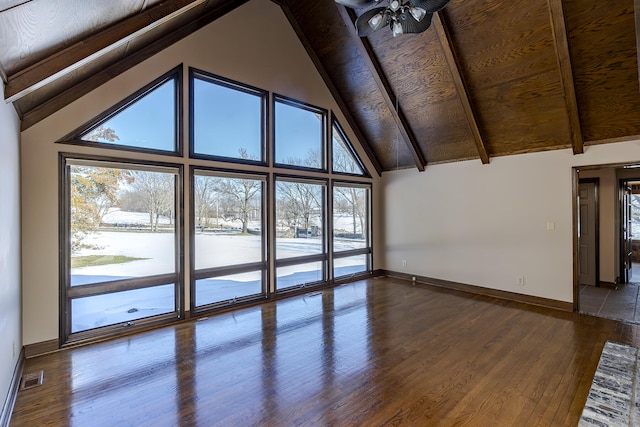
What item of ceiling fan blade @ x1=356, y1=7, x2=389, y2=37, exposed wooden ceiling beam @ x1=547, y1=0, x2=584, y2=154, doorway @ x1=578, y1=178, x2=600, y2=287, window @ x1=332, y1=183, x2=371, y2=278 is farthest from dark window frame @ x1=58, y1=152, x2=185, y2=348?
doorway @ x1=578, y1=178, x2=600, y2=287

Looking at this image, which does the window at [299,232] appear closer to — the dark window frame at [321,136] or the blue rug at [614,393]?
the dark window frame at [321,136]

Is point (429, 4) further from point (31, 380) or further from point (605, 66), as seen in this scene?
point (31, 380)

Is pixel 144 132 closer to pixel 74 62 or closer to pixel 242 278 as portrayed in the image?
pixel 74 62

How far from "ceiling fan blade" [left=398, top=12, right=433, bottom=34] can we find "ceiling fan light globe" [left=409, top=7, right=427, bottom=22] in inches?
3.6

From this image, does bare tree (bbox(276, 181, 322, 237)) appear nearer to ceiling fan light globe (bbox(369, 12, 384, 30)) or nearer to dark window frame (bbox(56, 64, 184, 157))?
dark window frame (bbox(56, 64, 184, 157))

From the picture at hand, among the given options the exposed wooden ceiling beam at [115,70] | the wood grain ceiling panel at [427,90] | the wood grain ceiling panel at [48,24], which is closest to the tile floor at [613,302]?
the wood grain ceiling panel at [427,90]

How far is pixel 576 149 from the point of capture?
4461 millimetres

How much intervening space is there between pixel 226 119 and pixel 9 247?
3.01m

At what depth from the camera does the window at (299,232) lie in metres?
5.38

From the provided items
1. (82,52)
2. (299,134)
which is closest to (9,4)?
(82,52)

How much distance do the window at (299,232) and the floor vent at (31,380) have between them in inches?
122

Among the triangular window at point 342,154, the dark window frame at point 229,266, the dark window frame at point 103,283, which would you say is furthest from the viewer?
the triangular window at point 342,154

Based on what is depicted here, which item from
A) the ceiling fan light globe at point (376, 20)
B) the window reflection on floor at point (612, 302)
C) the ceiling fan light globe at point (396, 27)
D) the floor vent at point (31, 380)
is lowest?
the window reflection on floor at point (612, 302)

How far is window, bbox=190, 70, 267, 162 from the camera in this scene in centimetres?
442
